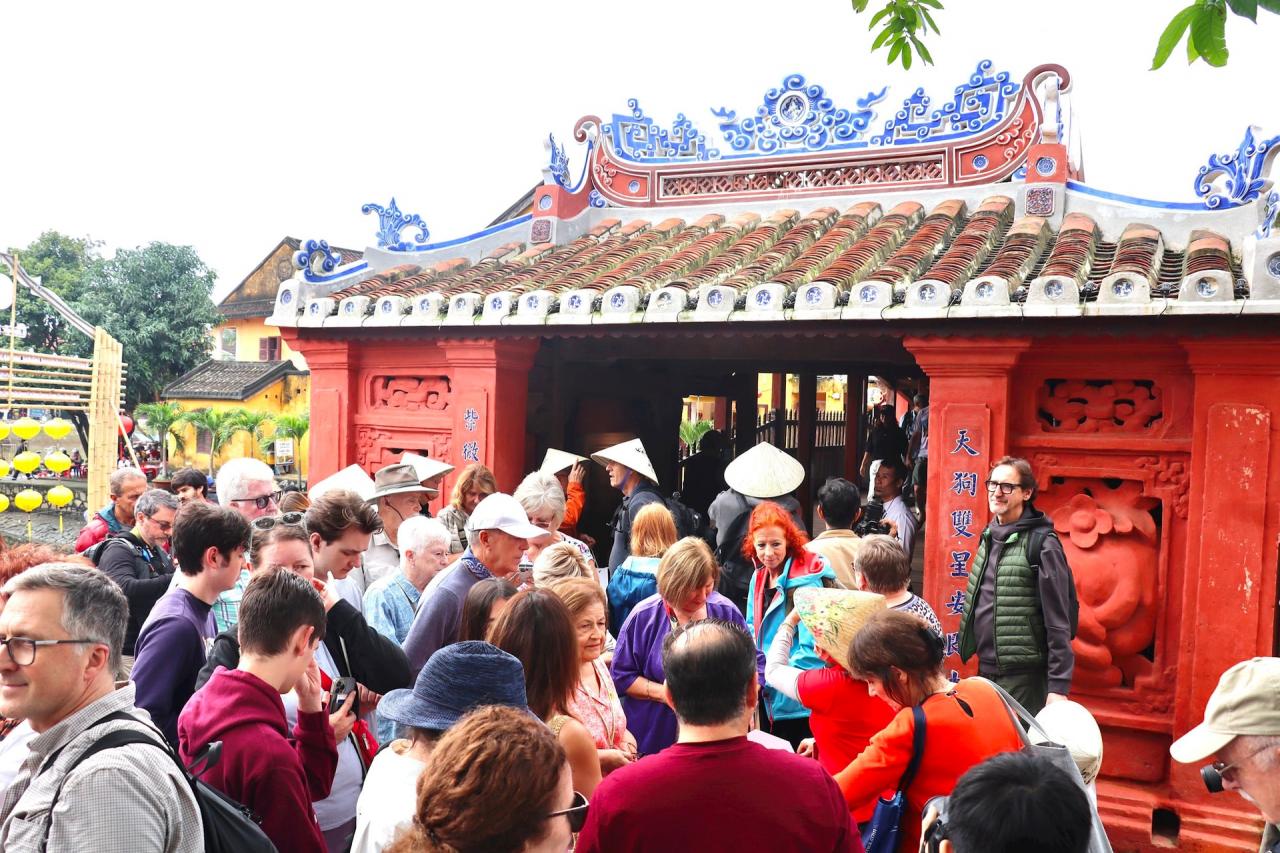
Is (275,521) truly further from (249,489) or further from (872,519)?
(872,519)

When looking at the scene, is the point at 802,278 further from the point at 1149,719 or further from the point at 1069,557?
the point at 1149,719

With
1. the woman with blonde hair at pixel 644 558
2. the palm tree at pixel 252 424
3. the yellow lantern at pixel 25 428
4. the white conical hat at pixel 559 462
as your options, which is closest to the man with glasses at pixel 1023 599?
the woman with blonde hair at pixel 644 558

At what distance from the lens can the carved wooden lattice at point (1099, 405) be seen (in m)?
5.54

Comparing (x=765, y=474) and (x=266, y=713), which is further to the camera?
(x=765, y=474)

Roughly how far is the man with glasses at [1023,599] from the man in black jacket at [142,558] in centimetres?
379

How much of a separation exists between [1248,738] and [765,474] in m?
3.84

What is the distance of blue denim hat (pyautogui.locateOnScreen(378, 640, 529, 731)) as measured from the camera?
88.0 inches

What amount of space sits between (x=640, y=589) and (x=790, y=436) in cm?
816

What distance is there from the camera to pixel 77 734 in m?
2.03

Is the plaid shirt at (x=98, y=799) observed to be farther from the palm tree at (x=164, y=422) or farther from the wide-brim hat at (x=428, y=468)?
the palm tree at (x=164, y=422)

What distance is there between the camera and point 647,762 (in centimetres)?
224

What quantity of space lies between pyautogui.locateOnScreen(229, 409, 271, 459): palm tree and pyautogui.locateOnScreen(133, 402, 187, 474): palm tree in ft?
4.78

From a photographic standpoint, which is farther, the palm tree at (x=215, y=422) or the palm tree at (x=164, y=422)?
the palm tree at (x=215, y=422)

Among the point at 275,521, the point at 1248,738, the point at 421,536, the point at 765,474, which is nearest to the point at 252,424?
the point at 765,474
